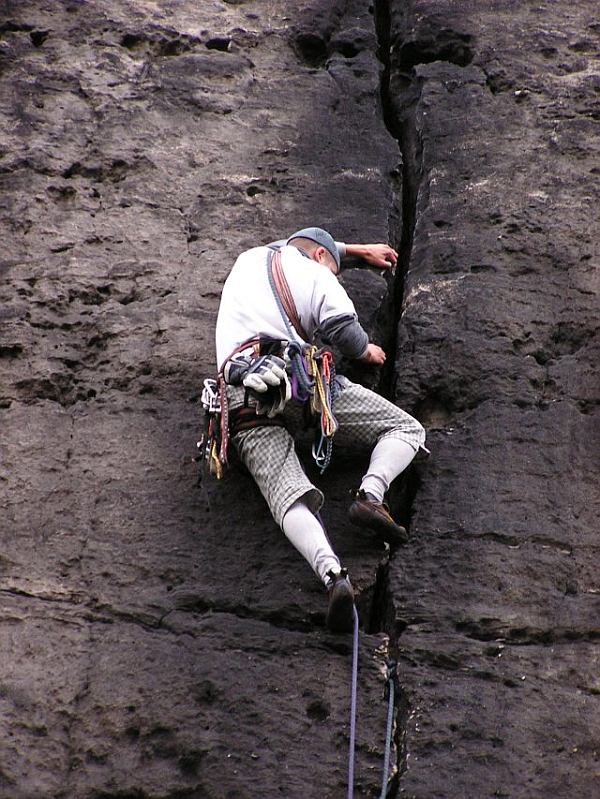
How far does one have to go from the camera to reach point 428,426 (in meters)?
5.25

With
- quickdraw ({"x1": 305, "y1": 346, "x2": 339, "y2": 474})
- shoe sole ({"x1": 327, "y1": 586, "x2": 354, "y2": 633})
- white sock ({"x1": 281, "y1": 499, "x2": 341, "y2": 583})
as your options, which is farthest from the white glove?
shoe sole ({"x1": 327, "y1": 586, "x2": 354, "y2": 633})

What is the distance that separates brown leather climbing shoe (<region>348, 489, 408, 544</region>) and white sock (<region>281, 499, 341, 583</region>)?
154 mm

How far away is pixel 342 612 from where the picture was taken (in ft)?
14.6

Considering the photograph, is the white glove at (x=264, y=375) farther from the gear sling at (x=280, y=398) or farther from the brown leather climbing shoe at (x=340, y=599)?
the brown leather climbing shoe at (x=340, y=599)

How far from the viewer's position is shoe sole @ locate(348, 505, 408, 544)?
4.59 metres

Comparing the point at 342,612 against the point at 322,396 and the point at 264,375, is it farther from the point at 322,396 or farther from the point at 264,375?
the point at 264,375

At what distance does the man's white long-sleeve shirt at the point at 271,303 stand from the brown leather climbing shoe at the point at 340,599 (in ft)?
3.34

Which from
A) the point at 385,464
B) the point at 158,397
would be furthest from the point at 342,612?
the point at 158,397

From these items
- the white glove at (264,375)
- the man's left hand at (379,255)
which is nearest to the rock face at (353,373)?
the man's left hand at (379,255)

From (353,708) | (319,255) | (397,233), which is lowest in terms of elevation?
(353,708)

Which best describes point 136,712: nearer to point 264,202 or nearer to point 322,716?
point 322,716

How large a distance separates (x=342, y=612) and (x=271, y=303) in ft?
4.31

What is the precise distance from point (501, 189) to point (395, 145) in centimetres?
73

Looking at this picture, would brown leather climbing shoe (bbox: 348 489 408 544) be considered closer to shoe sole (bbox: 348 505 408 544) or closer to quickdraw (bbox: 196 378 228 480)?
shoe sole (bbox: 348 505 408 544)
